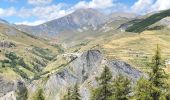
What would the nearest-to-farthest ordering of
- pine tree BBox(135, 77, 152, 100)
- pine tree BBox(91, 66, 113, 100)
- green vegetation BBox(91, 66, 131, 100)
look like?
pine tree BBox(135, 77, 152, 100)
green vegetation BBox(91, 66, 131, 100)
pine tree BBox(91, 66, 113, 100)

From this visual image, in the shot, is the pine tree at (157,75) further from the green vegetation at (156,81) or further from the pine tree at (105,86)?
the pine tree at (105,86)

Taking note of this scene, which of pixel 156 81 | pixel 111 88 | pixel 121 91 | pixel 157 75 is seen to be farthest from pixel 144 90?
pixel 111 88

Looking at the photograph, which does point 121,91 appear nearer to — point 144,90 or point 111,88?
point 111,88

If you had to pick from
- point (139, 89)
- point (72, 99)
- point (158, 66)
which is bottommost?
point (72, 99)

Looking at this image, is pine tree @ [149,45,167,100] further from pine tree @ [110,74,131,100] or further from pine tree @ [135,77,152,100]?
pine tree @ [110,74,131,100]

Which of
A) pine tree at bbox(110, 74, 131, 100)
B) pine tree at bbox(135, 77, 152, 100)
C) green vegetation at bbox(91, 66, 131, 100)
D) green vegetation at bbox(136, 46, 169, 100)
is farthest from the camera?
green vegetation at bbox(91, 66, 131, 100)

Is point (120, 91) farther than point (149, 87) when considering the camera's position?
Yes

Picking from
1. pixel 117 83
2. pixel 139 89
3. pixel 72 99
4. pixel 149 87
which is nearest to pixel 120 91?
pixel 117 83

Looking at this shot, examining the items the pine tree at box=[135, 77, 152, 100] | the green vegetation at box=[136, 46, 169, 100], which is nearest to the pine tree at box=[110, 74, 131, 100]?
the pine tree at box=[135, 77, 152, 100]

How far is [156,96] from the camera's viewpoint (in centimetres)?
3994

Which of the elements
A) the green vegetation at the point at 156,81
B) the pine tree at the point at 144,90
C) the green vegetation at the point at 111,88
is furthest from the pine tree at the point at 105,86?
the green vegetation at the point at 156,81

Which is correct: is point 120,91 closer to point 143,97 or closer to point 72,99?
point 143,97

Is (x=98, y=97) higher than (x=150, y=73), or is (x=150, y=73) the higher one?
(x=150, y=73)

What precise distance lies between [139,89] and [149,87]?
2.82m
